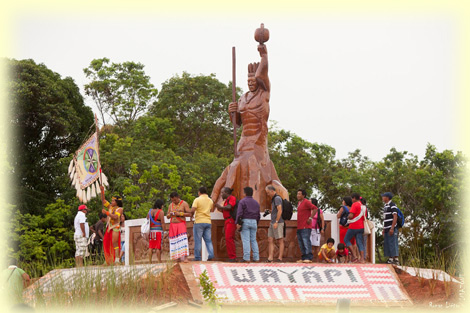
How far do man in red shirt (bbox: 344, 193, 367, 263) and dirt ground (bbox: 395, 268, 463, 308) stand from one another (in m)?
1.65

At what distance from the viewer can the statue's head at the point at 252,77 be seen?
17.1m

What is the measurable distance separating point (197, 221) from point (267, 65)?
521 cm

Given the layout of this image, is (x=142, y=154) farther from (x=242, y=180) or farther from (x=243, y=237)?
(x=243, y=237)

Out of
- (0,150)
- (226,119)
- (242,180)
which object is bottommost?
(242,180)

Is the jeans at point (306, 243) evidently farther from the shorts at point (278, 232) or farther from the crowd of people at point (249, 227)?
the shorts at point (278, 232)

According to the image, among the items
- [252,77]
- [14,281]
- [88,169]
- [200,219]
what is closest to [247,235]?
[200,219]

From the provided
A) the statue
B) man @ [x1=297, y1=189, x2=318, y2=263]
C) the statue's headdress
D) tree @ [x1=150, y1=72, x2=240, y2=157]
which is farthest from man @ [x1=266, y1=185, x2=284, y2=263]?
tree @ [x1=150, y1=72, x2=240, y2=157]

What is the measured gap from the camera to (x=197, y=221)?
44.2 feet

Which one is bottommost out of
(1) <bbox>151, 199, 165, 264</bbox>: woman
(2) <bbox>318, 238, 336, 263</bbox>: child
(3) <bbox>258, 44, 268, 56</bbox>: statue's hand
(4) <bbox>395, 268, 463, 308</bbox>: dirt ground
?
(4) <bbox>395, 268, 463, 308</bbox>: dirt ground

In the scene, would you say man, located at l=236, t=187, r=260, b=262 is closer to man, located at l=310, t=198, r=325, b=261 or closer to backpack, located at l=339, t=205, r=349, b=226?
man, located at l=310, t=198, r=325, b=261

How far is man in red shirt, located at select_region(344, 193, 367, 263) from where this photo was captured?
14.1 meters

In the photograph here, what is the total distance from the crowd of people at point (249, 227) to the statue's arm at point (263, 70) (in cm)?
351

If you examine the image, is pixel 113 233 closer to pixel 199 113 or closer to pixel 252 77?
pixel 252 77

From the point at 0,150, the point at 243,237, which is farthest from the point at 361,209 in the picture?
the point at 0,150
